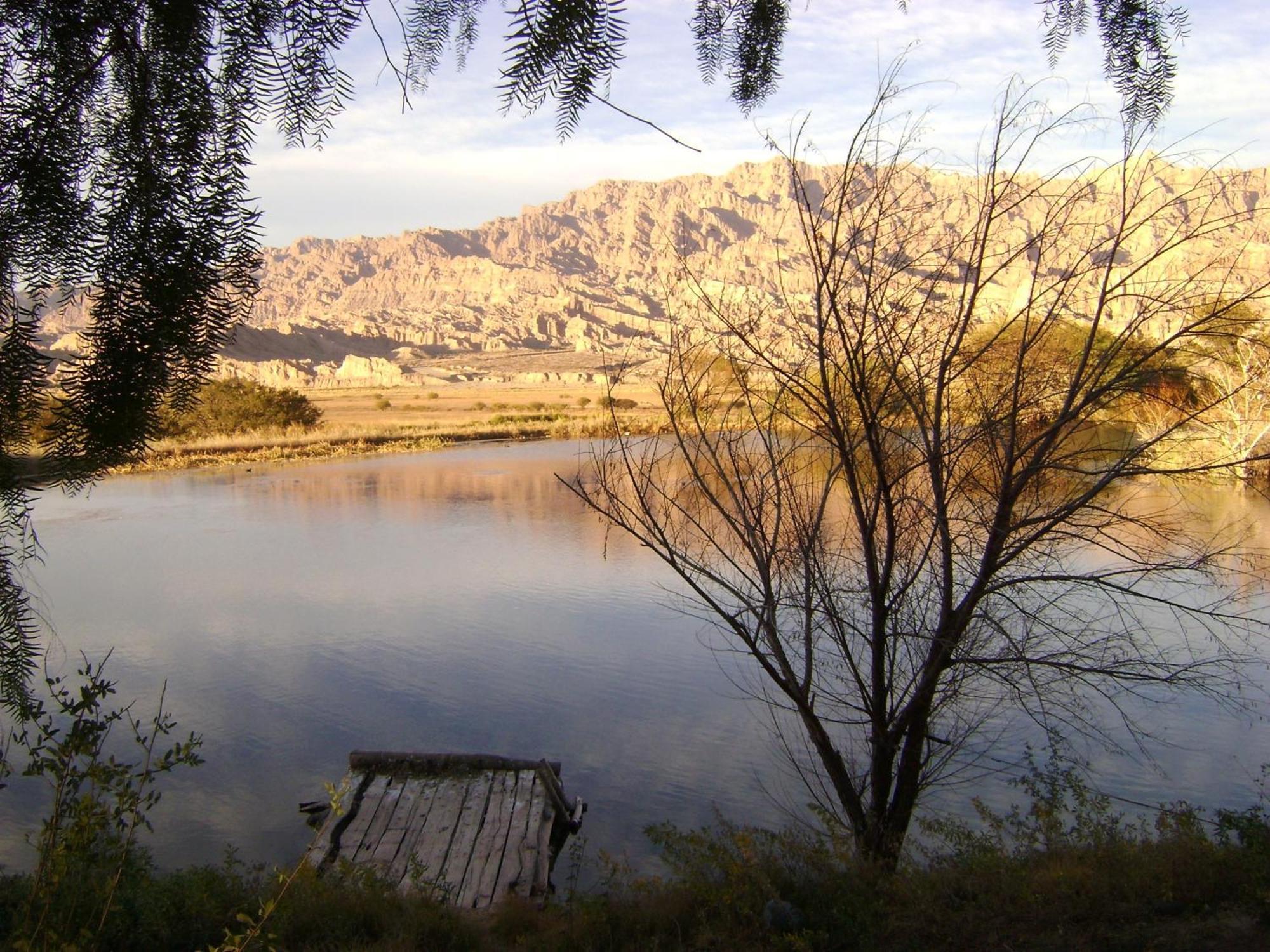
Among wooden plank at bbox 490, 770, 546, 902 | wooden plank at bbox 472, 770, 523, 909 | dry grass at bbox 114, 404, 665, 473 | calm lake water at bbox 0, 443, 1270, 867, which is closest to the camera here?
wooden plank at bbox 472, 770, 523, 909

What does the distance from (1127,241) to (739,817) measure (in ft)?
13.1

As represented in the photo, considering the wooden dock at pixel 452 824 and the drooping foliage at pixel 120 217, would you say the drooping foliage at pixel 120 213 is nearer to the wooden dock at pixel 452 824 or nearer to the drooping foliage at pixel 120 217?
the drooping foliage at pixel 120 217

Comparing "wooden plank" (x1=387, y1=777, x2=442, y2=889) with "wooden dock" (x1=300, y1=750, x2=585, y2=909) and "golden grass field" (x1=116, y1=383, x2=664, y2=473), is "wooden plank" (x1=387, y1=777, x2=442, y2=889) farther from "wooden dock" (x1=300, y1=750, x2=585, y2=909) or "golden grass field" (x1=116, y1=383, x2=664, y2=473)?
"golden grass field" (x1=116, y1=383, x2=664, y2=473)

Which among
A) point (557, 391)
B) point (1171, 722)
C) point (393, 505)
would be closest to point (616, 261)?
point (557, 391)

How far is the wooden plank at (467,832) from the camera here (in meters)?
5.39

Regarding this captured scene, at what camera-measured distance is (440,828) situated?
5910mm

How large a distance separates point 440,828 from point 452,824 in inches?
3.0

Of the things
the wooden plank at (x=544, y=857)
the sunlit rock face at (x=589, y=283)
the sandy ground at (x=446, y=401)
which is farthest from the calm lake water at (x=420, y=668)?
the sandy ground at (x=446, y=401)

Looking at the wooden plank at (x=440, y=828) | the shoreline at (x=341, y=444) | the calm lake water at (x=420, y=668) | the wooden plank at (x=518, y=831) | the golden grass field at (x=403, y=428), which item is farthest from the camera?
the golden grass field at (x=403, y=428)

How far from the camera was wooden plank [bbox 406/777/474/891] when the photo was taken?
5.44 m

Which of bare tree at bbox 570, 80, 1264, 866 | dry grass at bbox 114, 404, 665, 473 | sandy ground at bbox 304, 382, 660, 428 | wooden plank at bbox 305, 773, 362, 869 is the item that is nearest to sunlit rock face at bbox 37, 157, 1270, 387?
bare tree at bbox 570, 80, 1264, 866

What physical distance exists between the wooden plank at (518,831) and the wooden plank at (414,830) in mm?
468

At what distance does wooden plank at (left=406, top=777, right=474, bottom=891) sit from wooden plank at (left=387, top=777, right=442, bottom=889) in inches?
0.8

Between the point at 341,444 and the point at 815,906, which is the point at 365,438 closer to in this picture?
the point at 341,444
